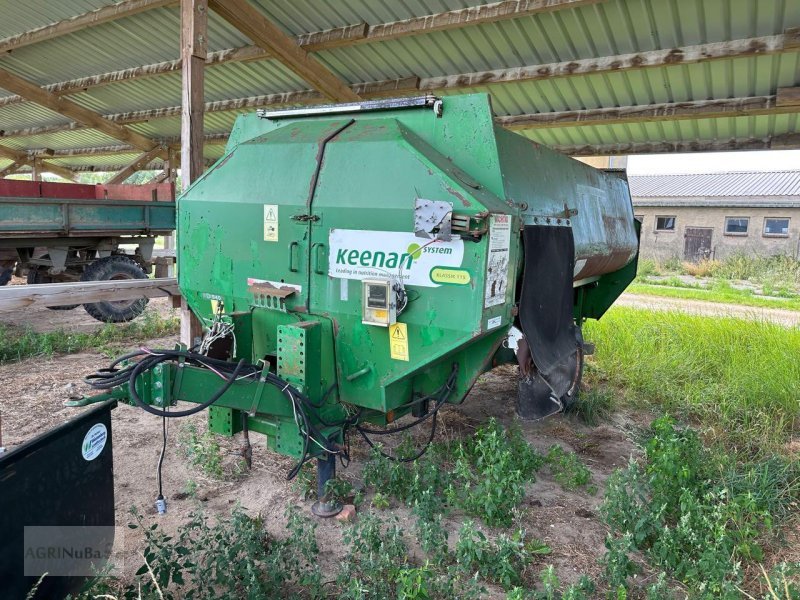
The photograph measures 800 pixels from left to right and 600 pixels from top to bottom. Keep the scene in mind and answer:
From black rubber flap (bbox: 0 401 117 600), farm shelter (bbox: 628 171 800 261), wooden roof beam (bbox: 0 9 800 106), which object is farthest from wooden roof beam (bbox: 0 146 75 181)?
farm shelter (bbox: 628 171 800 261)

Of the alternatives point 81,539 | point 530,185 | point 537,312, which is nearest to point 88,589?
point 81,539

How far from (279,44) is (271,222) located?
396cm

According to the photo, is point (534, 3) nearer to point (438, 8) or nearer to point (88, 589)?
point (438, 8)

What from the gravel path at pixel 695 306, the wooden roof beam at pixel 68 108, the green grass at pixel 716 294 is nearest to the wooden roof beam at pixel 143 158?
the wooden roof beam at pixel 68 108

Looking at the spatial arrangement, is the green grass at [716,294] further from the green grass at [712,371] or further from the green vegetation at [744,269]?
the green grass at [712,371]

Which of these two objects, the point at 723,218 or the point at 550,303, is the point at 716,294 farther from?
the point at 550,303

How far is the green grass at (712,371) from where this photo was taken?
4.36 meters

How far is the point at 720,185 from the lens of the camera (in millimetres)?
23359

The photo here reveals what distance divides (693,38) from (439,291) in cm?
436

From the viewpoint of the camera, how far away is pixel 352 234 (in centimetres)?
284

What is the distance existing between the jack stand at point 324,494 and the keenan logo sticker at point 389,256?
1.13 m

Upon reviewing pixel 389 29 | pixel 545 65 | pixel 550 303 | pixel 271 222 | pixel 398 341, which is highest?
pixel 389 29

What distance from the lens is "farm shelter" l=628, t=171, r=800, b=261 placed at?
19.7m

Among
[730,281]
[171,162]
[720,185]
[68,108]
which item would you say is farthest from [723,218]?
[68,108]
